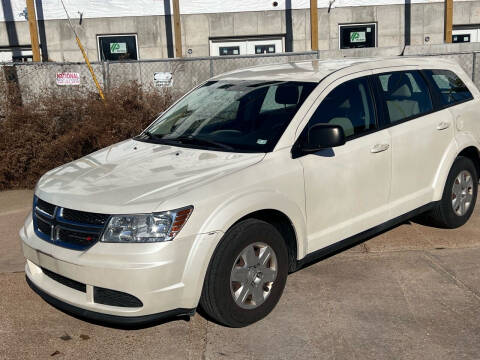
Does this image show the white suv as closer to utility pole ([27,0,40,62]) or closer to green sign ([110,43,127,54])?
utility pole ([27,0,40,62])

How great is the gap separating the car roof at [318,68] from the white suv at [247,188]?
0.03m

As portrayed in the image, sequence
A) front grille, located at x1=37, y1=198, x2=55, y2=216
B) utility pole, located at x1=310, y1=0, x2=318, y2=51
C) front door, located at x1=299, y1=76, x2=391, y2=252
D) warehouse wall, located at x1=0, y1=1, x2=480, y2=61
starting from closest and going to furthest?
front grille, located at x1=37, y1=198, x2=55, y2=216 < front door, located at x1=299, y1=76, x2=391, y2=252 < utility pole, located at x1=310, y1=0, x2=318, y2=51 < warehouse wall, located at x1=0, y1=1, x2=480, y2=61

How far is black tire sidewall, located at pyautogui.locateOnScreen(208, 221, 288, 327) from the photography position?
3.52 metres

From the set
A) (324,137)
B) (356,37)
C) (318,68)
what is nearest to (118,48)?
(356,37)

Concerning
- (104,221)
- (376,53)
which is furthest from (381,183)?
(376,53)

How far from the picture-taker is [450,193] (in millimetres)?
5383


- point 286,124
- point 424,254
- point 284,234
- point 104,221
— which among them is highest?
point 286,124

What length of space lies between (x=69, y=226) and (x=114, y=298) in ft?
1.80

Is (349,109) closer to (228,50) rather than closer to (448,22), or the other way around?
(448,22)

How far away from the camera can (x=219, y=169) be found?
12.3 ft

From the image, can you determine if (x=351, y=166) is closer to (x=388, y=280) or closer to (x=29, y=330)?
(x=388, y=280)

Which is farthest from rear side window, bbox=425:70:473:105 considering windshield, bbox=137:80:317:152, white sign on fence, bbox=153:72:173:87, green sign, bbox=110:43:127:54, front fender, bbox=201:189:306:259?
green sign, bbox=110:43:127:54

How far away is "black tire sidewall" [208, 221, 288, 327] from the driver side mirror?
668 mm

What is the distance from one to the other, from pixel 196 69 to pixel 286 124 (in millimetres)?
8644
